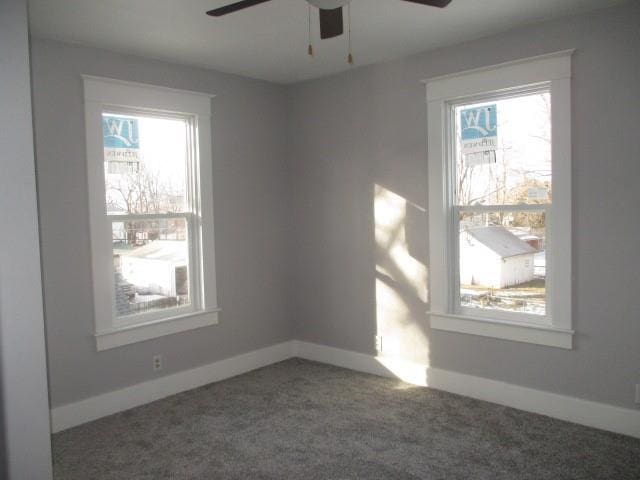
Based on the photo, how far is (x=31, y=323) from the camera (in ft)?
5.72

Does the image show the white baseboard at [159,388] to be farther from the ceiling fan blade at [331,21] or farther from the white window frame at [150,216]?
the ceiling fan blade at [331,21]

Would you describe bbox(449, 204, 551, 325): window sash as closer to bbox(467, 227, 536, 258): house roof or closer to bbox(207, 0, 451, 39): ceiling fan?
bbox(467, 227, 536, 258): house roof

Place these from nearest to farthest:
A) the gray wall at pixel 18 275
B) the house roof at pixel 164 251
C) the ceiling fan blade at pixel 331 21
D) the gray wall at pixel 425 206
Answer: the gray wall at pixel 18 275 → the ceiling fan blade at pixel 331 21 → the gray wall at pixel 425 206 → the house roof at pixel 164 251

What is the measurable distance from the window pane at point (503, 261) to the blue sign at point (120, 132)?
253 cm

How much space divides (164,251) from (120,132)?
956 millimetres

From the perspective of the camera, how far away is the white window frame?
375cm

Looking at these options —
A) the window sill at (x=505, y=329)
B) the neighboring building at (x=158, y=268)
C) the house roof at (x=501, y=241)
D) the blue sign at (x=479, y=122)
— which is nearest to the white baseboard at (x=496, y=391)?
the window sill at (x=505, y=329)

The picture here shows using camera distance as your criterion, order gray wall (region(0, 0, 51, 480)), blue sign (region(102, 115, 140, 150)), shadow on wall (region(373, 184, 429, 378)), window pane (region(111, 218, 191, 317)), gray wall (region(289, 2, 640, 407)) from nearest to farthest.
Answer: gray wall (region(0, 0, 51, 480))
gray wall (region(289, 2, 640, 407))
blue sign (region(102, 115, 140, 150))
window pane (region(111, 218, 191, 317))
shadow on wall (region(373, 184, 429, 378))

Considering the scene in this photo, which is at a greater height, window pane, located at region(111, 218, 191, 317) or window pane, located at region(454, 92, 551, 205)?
window pane, located at region(454, 92, 551, 205)

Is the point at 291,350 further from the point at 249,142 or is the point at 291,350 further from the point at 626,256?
the point at 626,256

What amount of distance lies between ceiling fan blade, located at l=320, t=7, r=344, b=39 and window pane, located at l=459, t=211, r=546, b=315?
73.5 inches

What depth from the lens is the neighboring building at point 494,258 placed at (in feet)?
12.3

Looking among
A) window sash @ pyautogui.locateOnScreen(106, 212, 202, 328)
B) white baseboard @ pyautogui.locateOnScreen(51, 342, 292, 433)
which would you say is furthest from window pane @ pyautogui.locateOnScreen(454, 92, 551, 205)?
→ white baseboard @ pyautogui.locateOnScreen(51, 342, 292, 433)

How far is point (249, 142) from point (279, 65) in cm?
74
